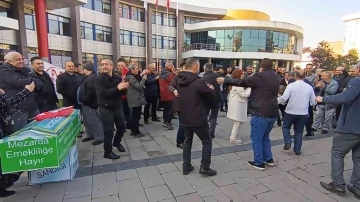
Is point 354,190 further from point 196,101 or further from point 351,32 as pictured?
point 351,32

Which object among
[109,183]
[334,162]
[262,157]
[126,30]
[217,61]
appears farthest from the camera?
[217,61]

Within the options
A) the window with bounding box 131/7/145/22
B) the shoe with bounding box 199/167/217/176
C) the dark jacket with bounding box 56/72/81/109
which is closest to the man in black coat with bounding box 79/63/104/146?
the dark jacket with bounding box 56/72/81/109

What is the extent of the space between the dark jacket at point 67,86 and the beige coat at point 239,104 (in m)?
3.83

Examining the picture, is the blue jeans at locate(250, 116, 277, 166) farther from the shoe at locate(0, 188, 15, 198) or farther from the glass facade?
the glass facade

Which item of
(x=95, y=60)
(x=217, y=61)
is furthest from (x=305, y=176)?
(x=217, y=61)

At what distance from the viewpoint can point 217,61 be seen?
103 feet

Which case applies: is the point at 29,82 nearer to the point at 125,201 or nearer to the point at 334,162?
the point at 125,201

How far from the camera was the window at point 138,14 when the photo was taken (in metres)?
27.5

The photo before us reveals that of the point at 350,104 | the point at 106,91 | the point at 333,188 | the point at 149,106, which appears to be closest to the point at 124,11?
the point at 149,106

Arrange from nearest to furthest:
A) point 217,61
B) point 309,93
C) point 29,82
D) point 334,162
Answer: point 334,162, point 29,82, point 309,93, point 217,61

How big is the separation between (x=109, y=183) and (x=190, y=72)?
210 centimetres

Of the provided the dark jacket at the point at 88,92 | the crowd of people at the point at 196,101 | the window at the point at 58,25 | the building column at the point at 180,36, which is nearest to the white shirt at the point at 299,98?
the crowd of people at the point at 196,101

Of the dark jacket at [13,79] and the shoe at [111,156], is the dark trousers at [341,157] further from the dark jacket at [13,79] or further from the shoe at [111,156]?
the dark jacket at [13,79]

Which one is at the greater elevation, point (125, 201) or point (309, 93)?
point (309, 93)
